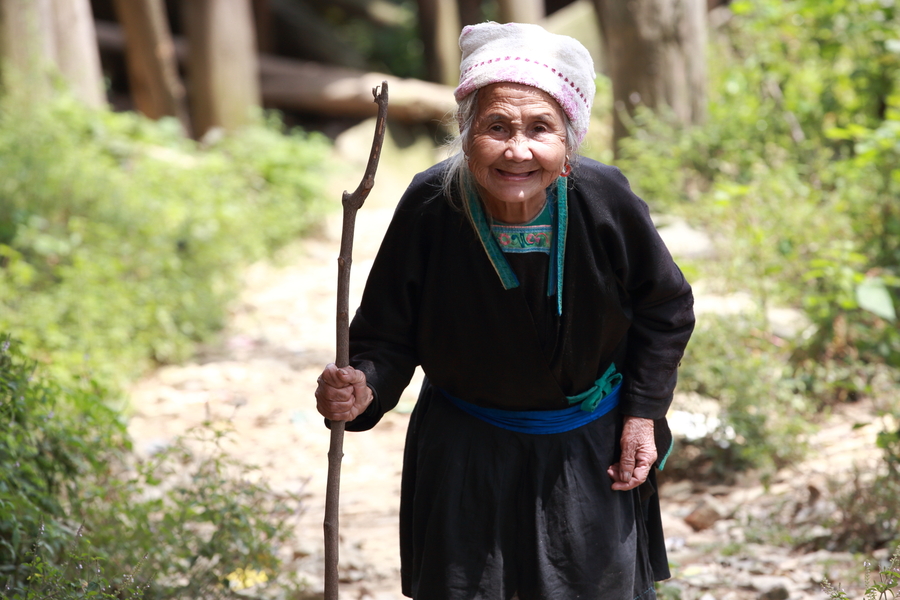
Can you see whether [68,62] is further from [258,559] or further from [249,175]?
[258,559]

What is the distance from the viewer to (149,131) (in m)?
7.75

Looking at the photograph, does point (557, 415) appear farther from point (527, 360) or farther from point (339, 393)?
point (339, 393)

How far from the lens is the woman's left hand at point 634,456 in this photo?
2.18 meters

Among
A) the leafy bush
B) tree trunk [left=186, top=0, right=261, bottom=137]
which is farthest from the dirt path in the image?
tree trunk [left=186, top=0, right=261, bottom=137]

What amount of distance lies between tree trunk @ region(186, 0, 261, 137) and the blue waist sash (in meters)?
7.43

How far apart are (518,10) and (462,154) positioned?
876cm

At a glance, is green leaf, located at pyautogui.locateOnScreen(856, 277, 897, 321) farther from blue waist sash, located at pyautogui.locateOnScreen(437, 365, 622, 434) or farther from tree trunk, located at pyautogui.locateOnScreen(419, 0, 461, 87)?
tree trunk, located at pyautogui.locateOnScreen(419, 0, 461, 87)

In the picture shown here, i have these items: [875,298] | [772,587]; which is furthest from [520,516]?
[875,298]

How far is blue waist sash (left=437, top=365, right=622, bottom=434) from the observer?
2.18m

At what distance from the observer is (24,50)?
22.7 feet

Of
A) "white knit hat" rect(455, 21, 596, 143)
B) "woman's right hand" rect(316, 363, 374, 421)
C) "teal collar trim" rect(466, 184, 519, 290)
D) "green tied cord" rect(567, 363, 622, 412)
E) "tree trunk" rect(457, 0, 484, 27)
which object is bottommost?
"green tied cord" rect(567, 363, 622, 412)

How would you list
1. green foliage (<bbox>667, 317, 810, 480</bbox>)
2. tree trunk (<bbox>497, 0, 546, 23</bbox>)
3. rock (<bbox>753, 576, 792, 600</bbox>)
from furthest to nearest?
1. tree trunk (<bbox>497, 0, 546, 23</bbox>)
2. green foliage (<bbox>667, 317, 810, 480</bbox>)
3. rock (<bbox>753, 576, 792, 600</bbox>)

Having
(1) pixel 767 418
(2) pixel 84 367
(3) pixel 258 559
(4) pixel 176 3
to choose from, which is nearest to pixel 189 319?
(2) pixel 84 367

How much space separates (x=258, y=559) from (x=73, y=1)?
6.30 m
